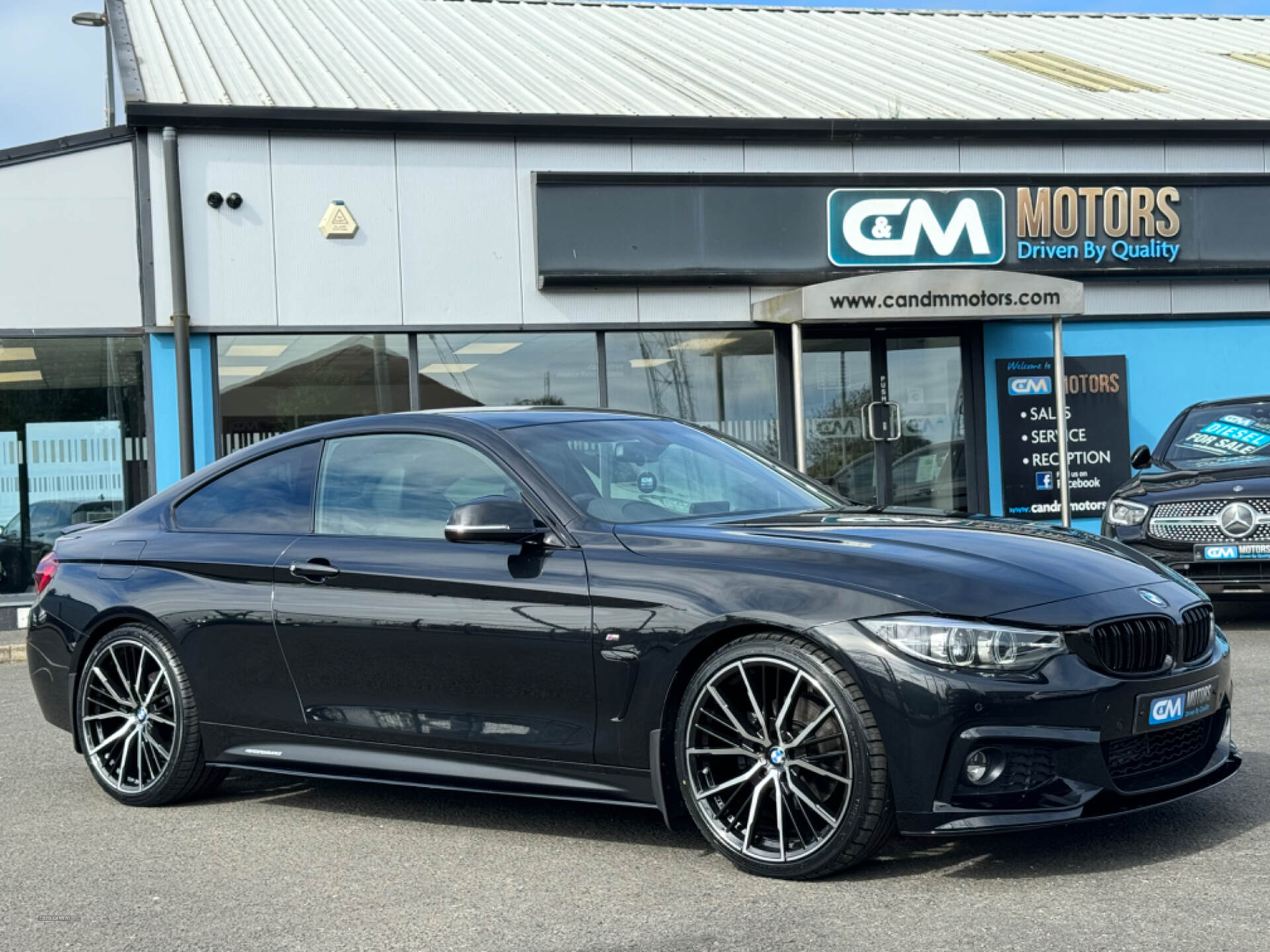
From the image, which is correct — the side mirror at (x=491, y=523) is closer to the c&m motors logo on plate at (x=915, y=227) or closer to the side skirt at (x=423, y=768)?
the side skirt at (x=423, y=768)

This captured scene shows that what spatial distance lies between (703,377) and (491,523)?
35.5 feet

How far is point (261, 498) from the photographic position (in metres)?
5.91

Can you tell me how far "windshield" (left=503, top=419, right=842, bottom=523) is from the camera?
17.0 feet

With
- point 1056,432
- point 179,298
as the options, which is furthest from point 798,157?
point 179,298

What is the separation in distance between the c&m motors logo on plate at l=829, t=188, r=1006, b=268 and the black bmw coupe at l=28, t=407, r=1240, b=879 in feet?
33.1

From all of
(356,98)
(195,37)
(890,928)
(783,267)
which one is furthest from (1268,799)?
(195,37)

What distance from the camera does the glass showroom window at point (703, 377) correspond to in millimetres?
15367

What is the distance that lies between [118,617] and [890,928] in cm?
351

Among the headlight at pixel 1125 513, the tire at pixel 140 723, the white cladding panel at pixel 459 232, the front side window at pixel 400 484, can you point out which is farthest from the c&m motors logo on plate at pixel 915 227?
the tire at pixel 140 723

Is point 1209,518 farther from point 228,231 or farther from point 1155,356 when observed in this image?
point 228,231

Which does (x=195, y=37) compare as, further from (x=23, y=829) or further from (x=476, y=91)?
(x=23, y=829)

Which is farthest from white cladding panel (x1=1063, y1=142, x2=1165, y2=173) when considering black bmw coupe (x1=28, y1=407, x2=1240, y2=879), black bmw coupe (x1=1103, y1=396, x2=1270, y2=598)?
black bmw coupe (x1=28, y1=407, x2=1240, y2=879)

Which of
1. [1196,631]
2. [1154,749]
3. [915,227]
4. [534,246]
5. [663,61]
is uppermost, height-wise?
[663,61]

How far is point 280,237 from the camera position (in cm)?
1430
